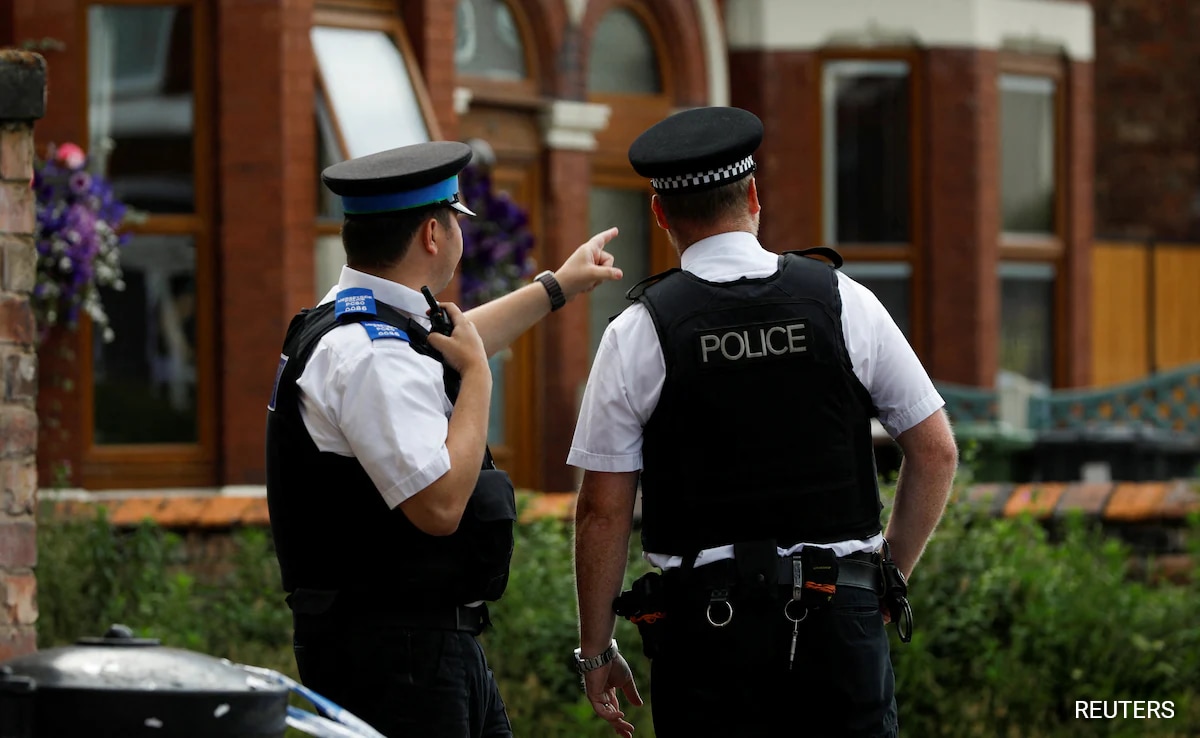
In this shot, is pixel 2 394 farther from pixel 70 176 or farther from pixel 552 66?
pixel 552 66

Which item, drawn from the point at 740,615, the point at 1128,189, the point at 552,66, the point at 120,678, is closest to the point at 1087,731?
the point at 740,615

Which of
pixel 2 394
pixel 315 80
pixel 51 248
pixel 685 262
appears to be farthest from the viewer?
pixel 315 80

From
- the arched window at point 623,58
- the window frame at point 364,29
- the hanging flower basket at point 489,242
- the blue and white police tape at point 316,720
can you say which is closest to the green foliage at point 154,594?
the window frame at point 364,29

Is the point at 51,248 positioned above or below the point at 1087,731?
above

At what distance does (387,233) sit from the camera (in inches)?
152

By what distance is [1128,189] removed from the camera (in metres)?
19.1

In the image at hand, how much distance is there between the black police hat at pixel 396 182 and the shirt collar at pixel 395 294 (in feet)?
0.45

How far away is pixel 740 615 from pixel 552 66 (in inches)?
306

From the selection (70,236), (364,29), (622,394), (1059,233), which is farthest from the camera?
(1059,233)

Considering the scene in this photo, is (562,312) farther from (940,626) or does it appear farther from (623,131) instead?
(940,626)

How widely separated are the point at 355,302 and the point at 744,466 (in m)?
0.85

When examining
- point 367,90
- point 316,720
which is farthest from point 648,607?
point 367,90

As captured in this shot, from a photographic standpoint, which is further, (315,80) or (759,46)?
(759,46)

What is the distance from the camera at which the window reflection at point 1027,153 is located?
13273 millimetres
